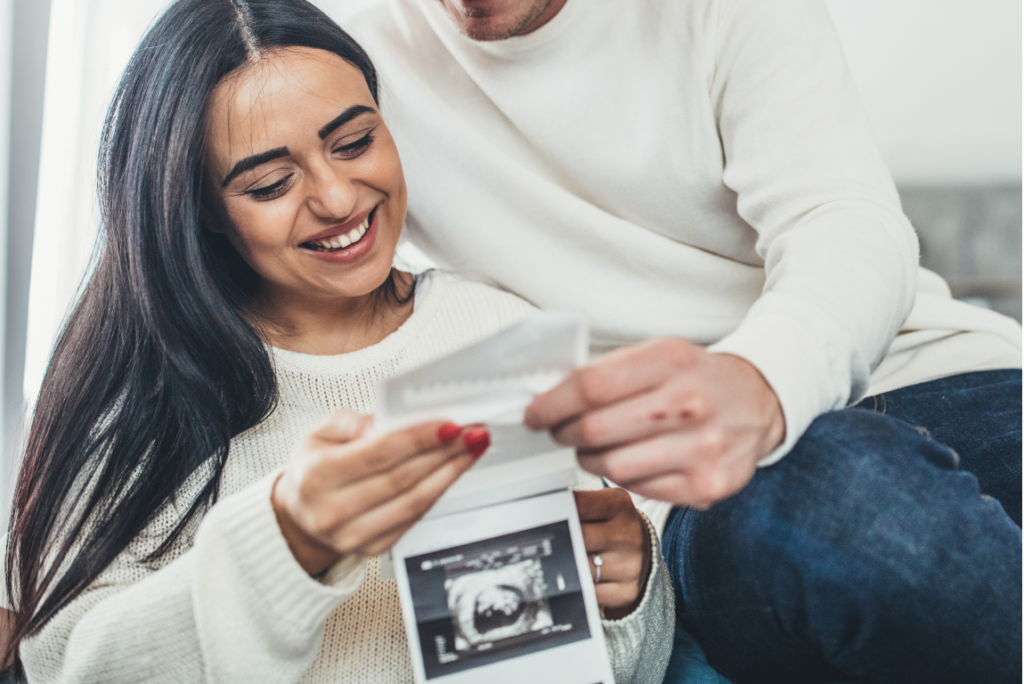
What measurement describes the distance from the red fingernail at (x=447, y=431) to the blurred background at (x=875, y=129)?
3.40 feet

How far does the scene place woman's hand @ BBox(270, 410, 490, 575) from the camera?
0.57 metres

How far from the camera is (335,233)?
96 centimetres

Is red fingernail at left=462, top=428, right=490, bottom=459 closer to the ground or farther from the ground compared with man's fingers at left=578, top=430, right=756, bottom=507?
farther from the ground

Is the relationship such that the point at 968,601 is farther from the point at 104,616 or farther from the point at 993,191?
the point at 993,191

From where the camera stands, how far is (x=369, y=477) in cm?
59

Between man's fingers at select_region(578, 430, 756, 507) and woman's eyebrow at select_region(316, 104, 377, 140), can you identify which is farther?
woman's eyebrow at select_region(316, 104, 377, 140)

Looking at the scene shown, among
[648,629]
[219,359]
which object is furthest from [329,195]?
[648,629]

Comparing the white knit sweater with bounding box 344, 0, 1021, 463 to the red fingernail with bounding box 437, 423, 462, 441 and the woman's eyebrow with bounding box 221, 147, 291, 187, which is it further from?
the red fingernail with bounding box 437, 423, 462, 441

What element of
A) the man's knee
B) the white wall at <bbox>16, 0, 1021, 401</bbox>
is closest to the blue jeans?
the man's knee

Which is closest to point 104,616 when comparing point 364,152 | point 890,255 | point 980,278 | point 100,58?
point 364,152

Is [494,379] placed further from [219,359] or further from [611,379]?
[219,359]

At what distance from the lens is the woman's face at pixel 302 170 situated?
90cm

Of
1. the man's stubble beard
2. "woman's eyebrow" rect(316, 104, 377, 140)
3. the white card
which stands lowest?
the white card

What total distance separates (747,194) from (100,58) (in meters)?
1.17
